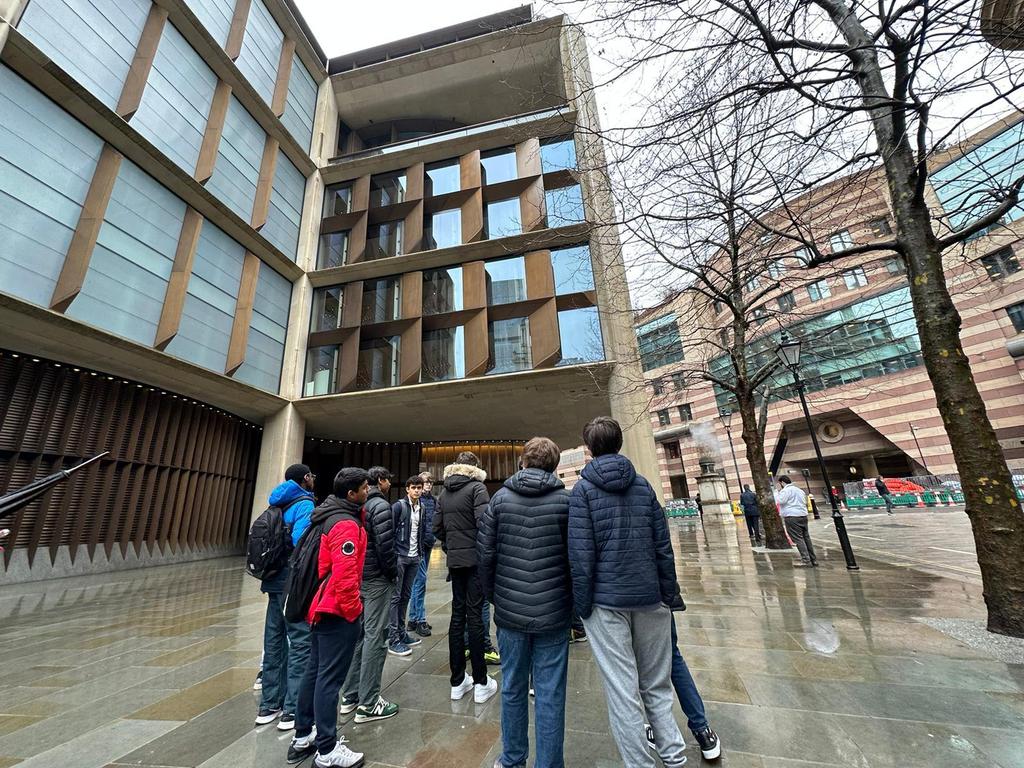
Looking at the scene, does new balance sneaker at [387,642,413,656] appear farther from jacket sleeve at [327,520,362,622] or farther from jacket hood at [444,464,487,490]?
jacket sleeve at [327,520,362,622]

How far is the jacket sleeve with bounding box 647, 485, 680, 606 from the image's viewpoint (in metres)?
2.30

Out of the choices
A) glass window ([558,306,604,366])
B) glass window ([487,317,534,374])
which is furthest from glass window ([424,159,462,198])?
glass window ([558,306,604,366])

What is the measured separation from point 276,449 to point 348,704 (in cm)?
1427

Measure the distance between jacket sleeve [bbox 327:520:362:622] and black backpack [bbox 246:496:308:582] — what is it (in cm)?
91

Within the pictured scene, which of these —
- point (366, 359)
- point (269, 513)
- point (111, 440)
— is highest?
point (366, 359)

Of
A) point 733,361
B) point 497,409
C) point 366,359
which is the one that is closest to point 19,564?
point 366,359

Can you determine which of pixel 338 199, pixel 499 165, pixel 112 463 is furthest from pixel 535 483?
pixel 338 199

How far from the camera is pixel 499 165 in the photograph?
680 inches

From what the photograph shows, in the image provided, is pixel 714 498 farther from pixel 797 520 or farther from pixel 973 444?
pixel 973 444

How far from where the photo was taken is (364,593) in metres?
3.29

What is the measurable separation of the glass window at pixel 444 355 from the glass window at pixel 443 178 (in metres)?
6.48

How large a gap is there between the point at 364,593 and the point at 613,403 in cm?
1187

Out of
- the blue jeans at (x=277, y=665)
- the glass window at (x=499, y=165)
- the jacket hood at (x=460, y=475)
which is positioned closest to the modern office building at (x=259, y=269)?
the glass window at (x=499, y=165)

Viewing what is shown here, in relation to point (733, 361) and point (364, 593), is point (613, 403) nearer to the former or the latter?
point (733, 361)
